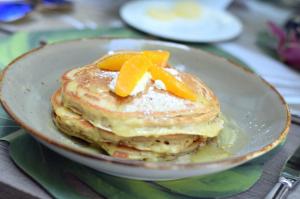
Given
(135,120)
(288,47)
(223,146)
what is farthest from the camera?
(288,47)

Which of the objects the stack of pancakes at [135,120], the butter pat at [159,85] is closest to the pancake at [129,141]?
the stack of pancakes at [135,120]

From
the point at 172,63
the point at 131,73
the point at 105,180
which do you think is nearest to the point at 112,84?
the point at 131,73

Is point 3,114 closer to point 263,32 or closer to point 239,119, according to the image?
point 239,119

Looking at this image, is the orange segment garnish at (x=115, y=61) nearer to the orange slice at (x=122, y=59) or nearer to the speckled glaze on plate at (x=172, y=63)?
the orange slice at (x=122, y=59)

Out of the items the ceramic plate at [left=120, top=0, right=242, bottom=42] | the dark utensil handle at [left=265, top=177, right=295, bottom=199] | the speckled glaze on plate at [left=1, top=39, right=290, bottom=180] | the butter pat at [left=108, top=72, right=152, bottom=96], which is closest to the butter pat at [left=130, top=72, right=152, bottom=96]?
the butter pat at [left=108, top=72, right=152, bottom=96]

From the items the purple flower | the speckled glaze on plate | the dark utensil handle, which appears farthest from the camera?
the purple flower

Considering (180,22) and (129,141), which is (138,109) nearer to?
(129,141)

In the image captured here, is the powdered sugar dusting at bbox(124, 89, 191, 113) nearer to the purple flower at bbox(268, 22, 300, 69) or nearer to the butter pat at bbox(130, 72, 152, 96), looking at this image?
the butter pat at bbox(130, 72, 152, 96)
